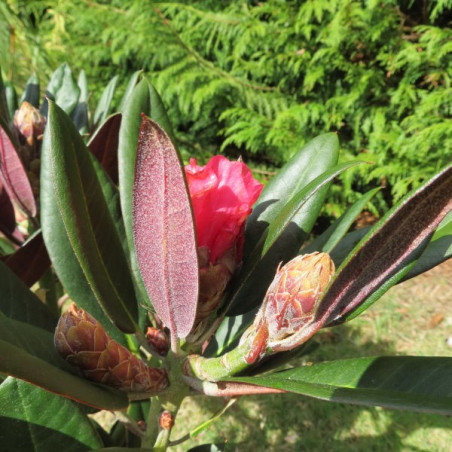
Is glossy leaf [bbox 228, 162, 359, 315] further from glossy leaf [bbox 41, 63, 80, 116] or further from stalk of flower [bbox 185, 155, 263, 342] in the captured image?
glossy leaf [bbox 41, 63, 80, 116]

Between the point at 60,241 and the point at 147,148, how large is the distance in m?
0.33

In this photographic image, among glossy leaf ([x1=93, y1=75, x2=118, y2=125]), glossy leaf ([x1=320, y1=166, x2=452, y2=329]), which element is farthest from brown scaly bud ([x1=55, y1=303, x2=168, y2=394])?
glossy leaf ([x1=93, y1=75, x2=118, y2=125])

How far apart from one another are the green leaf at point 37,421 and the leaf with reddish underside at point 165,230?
18 centimetres

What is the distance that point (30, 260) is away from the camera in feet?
2.92

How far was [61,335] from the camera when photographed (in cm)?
57

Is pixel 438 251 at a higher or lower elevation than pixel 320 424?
higher

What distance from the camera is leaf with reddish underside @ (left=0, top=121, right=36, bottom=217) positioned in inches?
35.5

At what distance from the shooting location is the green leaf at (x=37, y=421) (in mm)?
579

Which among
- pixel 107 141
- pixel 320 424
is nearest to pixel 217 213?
pixel 107 141

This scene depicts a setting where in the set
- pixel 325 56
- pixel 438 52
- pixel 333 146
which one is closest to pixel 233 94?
pixel 325 56

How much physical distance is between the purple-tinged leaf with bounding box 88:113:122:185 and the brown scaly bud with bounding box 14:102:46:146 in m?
0.23

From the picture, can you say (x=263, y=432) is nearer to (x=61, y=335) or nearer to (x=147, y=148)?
(x=61, y=335)

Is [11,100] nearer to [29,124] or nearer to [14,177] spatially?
[29,124]

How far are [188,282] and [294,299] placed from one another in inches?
5.2
